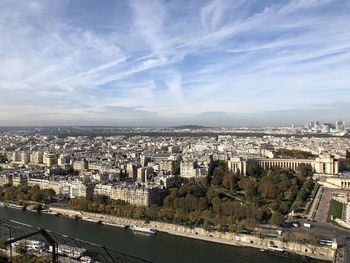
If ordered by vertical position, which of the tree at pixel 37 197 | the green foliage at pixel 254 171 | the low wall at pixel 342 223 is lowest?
the low wall at pixel 342 223

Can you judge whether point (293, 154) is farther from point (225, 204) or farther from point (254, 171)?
point (225, 204)

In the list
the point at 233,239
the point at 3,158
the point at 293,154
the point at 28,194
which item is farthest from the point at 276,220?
the point at 3,158

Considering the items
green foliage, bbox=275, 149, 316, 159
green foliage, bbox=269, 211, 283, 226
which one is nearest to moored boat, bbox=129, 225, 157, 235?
green foliage, bbox=269, 211, 283, 226

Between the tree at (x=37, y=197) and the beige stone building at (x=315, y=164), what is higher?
the beige stone building at (x=315, y=164)

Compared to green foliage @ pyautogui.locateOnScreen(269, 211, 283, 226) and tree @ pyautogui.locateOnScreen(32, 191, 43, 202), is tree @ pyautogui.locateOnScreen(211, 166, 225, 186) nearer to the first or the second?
green foliage @ pyautogui.locateOnScreen(269, 211, 283, 226)

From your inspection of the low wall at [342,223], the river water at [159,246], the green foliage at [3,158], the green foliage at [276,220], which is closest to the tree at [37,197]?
the river water at [159,246]

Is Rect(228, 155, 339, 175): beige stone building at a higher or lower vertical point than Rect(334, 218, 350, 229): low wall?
higher

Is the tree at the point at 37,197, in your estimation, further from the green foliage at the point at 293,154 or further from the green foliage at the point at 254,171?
the green foliage at the point at 293,154
